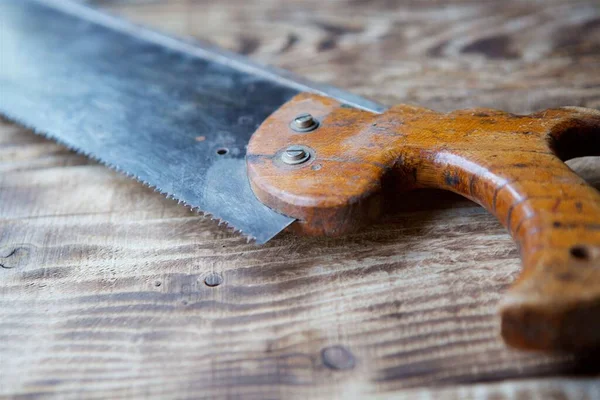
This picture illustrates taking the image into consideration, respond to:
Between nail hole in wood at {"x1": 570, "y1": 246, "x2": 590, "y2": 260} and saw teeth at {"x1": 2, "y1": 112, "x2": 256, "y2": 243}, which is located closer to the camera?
nail hole in wood at {"x1": 570, "y1": 246, "x2": 590, "y2": 260}

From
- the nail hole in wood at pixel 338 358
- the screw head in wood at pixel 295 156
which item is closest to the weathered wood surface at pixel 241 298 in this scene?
the nail hole in wood at pixel 338 358

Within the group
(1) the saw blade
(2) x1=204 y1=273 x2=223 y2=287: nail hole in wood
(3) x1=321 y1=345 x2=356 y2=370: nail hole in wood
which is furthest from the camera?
(1) the saw blade

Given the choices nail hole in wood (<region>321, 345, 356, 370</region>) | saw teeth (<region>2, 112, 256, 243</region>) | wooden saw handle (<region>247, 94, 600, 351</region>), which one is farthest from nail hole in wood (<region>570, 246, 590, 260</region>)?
saw teeth (<region>2, 112, 256, 243</region>)

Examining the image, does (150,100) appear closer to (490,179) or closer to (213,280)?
(213,280)

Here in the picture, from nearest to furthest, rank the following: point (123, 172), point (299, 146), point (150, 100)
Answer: point (299, 146)
point (123, 172)
point (150, 100)

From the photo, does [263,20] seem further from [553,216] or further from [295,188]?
[553,216]

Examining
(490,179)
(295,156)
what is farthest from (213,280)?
(490,179)

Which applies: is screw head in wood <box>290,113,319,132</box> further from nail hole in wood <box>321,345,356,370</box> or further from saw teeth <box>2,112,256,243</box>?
nail hole in wood <box>321,345,356,370</box>

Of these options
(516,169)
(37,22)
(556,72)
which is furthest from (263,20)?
(516,169)
